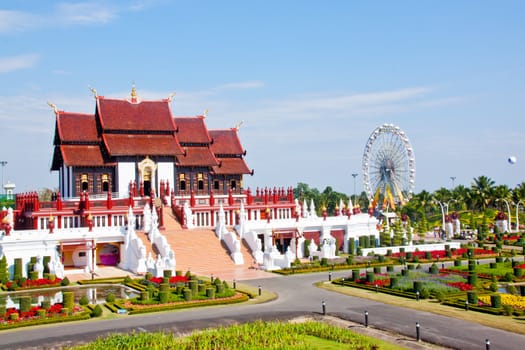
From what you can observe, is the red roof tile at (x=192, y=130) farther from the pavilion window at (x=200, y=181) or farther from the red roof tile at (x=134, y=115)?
the pavilion window at (x=200, y=181)

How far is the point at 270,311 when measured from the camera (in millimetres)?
29094

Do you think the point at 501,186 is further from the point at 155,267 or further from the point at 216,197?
the point at 155,267

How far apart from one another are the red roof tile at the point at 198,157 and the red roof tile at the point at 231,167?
183cm

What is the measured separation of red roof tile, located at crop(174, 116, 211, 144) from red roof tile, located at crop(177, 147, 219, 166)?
0.89 metres

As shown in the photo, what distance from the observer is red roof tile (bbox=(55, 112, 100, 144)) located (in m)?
61.9

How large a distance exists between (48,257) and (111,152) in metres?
17.2

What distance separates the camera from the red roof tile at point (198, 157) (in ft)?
217

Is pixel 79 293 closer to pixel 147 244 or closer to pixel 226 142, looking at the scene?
pixel 147 244

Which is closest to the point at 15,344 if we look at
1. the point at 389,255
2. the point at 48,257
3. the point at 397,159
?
the point at 48,257

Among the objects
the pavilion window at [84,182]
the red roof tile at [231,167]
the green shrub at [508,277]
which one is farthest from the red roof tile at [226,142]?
the green shrub at [508,277]

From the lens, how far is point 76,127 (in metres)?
63.2

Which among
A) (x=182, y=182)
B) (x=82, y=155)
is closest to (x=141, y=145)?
(x=82, y=155)

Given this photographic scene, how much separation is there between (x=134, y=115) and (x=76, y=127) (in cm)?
618

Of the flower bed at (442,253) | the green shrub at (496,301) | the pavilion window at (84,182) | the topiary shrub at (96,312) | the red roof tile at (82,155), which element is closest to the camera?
the green shrub at (496,301)
